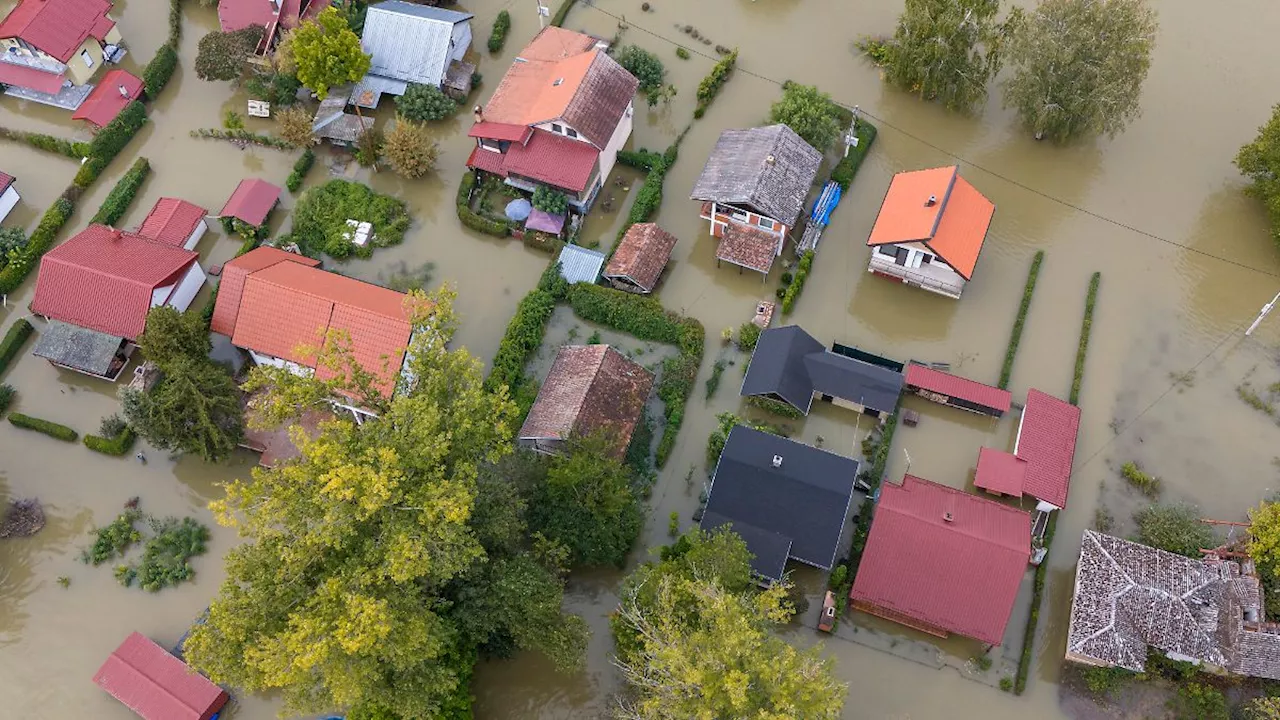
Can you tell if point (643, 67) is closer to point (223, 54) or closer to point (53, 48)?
point (223, 54)

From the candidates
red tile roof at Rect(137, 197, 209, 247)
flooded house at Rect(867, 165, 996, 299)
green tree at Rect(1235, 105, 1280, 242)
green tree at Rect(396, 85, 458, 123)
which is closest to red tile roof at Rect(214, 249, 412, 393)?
red tile roof at Rect(137, 197, 209, 247)

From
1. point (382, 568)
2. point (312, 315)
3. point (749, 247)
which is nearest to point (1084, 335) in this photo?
point (749, 247)

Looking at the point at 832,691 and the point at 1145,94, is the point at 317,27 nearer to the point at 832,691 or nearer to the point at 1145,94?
the point at 832,691

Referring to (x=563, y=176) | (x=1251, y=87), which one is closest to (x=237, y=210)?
(x=563, y=176)

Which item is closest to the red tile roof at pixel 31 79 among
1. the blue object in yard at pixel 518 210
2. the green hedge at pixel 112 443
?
the green hedge at pixel 112 443

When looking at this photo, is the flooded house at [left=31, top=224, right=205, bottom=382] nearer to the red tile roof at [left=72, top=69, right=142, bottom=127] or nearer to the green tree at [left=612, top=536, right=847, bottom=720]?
the red tile roof at [left=72, top=69, right=142, bottom=127]

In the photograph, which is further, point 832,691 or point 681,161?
point 681,161
